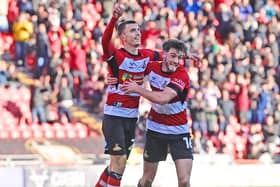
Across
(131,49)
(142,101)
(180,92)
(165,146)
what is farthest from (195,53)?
(180,92)

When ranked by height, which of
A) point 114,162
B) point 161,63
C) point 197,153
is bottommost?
point 197,153

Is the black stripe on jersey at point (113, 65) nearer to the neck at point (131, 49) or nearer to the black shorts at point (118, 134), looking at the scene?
the neck at point (131, 49)

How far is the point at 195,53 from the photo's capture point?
21656 mm

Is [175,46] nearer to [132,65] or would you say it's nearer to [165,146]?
[132,65]

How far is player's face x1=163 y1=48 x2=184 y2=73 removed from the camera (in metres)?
11.0

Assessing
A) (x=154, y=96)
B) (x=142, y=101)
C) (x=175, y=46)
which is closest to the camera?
(x=154, y=96)

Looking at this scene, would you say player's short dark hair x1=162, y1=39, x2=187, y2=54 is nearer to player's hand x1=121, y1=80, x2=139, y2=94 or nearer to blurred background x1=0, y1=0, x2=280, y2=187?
player's hand x1=121, y1=80, x2=139, y2=94

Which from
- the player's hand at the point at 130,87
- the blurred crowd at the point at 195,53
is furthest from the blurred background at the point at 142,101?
the player's hand at the point at 130,87

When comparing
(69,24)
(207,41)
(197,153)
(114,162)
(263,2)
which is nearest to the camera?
(114,162)

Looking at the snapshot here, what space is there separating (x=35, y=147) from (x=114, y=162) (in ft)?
24.7

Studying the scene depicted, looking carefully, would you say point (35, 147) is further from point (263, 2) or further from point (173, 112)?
point (263, 2)

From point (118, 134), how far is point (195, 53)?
34.8 feet

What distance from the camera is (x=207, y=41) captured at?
2277 centimetres

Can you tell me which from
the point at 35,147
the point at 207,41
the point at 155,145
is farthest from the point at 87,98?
the point at 155,145
